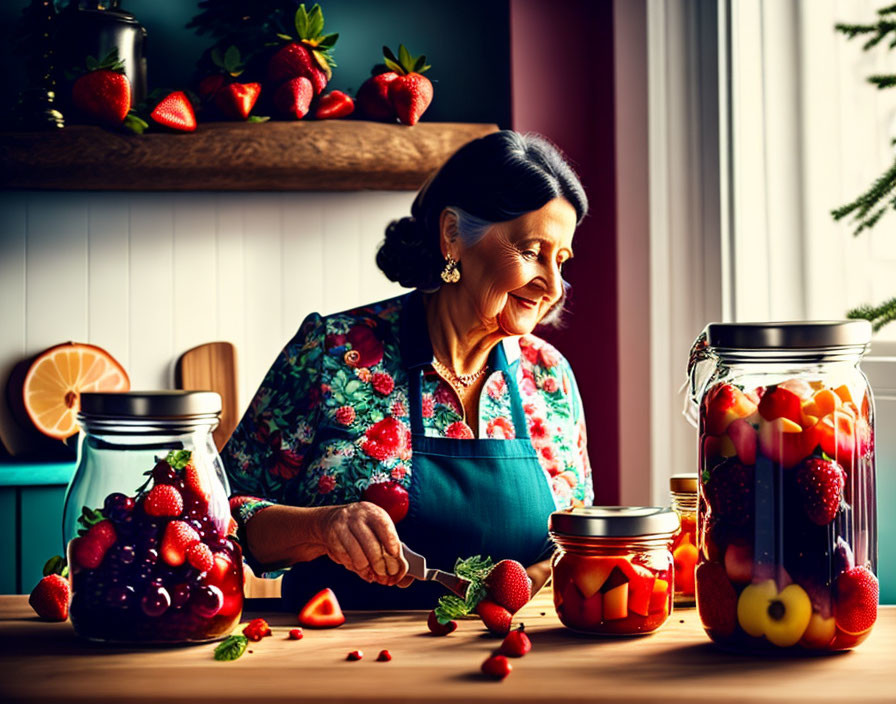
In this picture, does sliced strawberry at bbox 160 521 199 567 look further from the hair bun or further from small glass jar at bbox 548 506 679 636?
the hair bun

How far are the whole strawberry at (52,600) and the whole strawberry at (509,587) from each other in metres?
0.42

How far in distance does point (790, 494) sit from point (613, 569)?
172 millimetres

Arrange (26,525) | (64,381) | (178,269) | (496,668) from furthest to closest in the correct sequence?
(178,269) → (64,381) → (26,525) → (496,668)

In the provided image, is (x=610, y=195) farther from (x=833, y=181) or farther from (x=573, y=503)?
(x=573, y=503)

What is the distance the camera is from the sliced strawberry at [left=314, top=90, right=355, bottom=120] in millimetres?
2853

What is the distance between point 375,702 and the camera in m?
0.79

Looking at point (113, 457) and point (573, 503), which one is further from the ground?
point (113, 457)

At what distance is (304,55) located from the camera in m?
2.84

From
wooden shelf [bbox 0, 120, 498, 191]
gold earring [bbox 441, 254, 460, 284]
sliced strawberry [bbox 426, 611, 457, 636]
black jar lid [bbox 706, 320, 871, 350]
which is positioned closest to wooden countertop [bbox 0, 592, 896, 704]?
sliced strawberry [bbox 426, 611, 457, 636]

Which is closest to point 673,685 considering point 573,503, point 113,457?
point 113,457

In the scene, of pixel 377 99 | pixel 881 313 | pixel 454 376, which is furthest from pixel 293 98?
pixel 881 313

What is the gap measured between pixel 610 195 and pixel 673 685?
1994 mm

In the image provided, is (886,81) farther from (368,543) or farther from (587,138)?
(587,138)

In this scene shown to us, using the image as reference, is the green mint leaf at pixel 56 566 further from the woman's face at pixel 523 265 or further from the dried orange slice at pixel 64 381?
the dried orange slice at pixel 64 381
